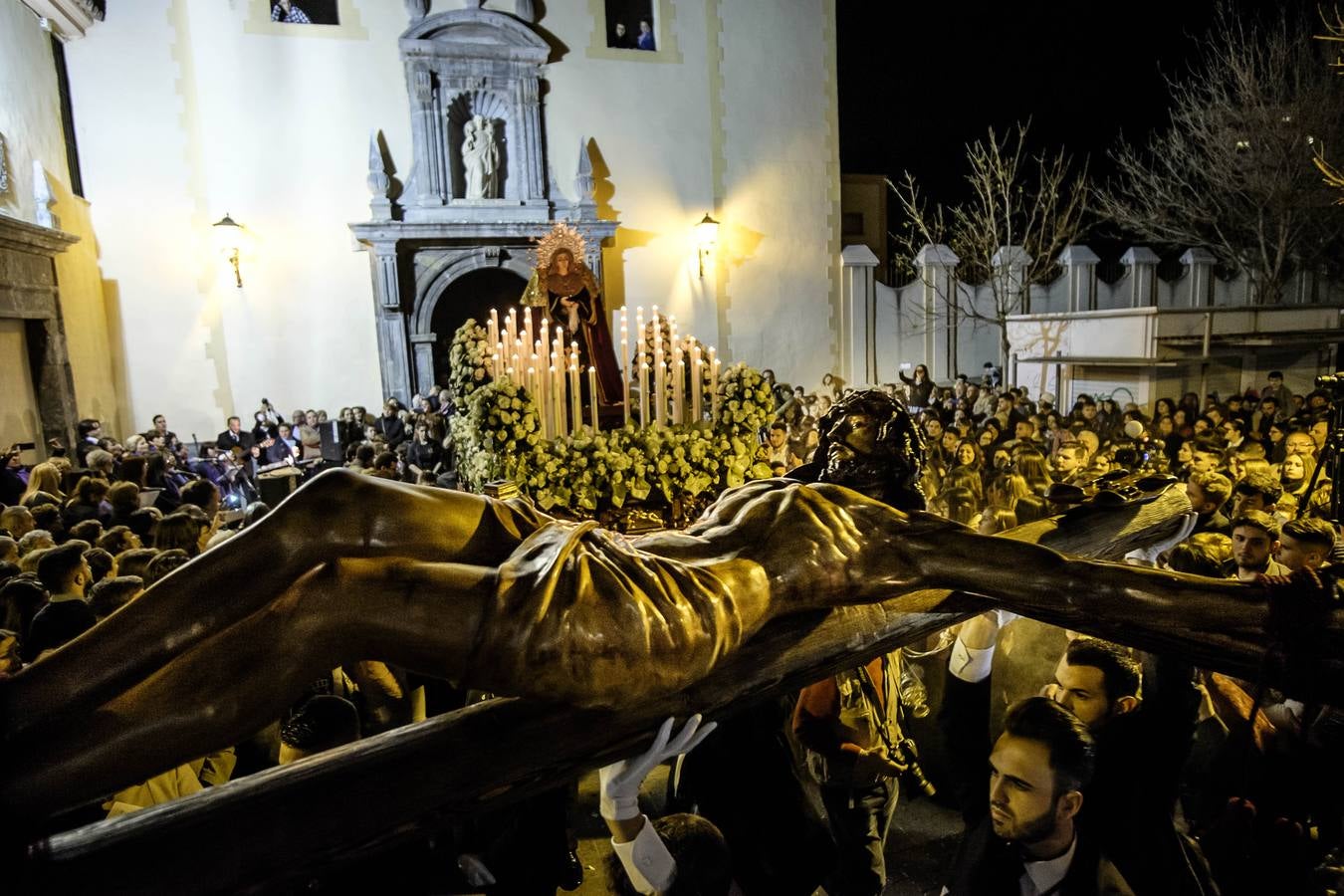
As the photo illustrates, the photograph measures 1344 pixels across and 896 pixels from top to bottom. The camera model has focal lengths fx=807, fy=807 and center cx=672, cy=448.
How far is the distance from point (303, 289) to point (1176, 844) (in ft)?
44.7

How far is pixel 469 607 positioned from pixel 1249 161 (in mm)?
18317

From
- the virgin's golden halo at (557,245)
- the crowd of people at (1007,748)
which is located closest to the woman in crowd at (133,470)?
the crowd of people at (1007,748)

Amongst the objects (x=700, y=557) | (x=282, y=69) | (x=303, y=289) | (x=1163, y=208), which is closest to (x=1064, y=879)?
(x=700, y=557)

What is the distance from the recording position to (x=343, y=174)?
1300 centimetres

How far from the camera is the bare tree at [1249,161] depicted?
14.3m

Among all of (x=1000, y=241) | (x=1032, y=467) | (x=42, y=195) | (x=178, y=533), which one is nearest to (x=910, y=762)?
(x=1032, y=467)

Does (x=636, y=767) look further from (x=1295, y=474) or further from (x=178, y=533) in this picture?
(x=1295, y=474)

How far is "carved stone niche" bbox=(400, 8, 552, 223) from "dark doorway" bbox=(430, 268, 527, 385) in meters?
1.41

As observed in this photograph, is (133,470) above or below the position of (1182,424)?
above

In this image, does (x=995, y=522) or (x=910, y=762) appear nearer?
(x=910, y=762)

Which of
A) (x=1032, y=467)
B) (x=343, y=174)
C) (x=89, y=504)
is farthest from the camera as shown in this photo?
(x=343, y=174)

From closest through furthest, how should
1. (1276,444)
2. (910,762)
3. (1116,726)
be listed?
(1116,726) → (910,762) → (1276,444)

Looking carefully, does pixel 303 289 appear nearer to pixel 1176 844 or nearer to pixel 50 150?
pixel 50 150

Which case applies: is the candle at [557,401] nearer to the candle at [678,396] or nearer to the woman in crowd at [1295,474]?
the candle at [678,396]
